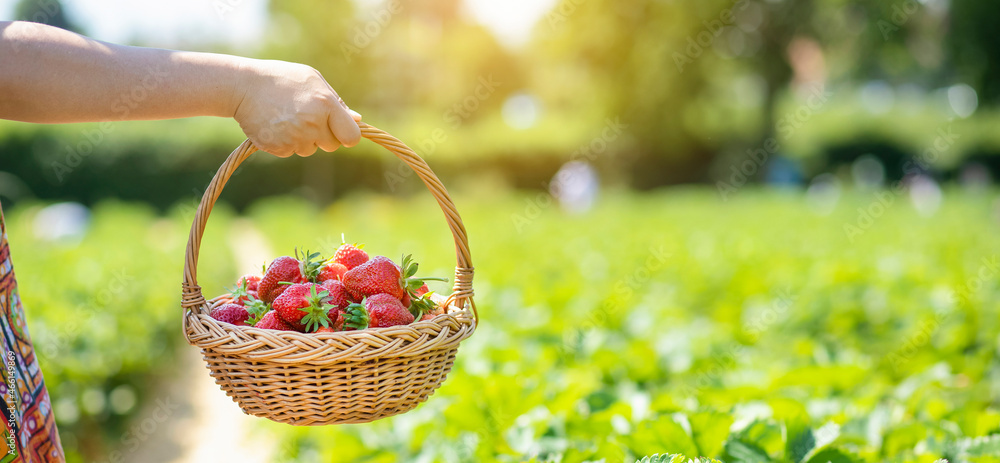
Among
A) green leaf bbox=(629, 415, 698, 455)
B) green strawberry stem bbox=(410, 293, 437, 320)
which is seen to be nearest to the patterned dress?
green strawberry stem bbox=(410, 293, 437, 320)

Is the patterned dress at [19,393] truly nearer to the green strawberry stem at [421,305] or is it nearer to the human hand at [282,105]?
the human hand at [282,105]

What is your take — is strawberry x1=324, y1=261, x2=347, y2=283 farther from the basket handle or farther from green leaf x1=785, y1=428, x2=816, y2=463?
green leaf x1=785, y1=428, x2=816, y2=463

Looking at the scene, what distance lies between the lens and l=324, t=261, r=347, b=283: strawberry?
159 centimetres

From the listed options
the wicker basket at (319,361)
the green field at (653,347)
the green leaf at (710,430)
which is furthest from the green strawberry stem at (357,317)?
the green leaf at (710,430)

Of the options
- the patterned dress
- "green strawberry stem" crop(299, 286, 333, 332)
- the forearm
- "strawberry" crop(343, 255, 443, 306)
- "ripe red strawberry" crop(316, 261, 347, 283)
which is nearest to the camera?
the forearm

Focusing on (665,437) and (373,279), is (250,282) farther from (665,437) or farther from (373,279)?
(665,437)

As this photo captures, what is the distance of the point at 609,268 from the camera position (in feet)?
16.7

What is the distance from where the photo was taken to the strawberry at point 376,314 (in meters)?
1.39

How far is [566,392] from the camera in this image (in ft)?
6.77

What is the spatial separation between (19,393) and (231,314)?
0.39m

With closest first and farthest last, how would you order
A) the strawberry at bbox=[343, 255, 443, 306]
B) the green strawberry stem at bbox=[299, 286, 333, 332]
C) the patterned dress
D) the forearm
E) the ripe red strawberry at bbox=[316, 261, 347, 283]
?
the forearm
the patterned dress
the green strawberry stem at bbox=[299, 286, 333, 332]
the strawberry at bbox=[343, 255, 443, 306]
the ripe red strawberry at bbox=[316, 261, 347, 283]

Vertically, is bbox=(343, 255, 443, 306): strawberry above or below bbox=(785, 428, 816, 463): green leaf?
above

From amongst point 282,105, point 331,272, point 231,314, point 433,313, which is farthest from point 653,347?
point 282,105

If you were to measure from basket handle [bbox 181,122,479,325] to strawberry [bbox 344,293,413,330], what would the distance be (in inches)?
5.9
